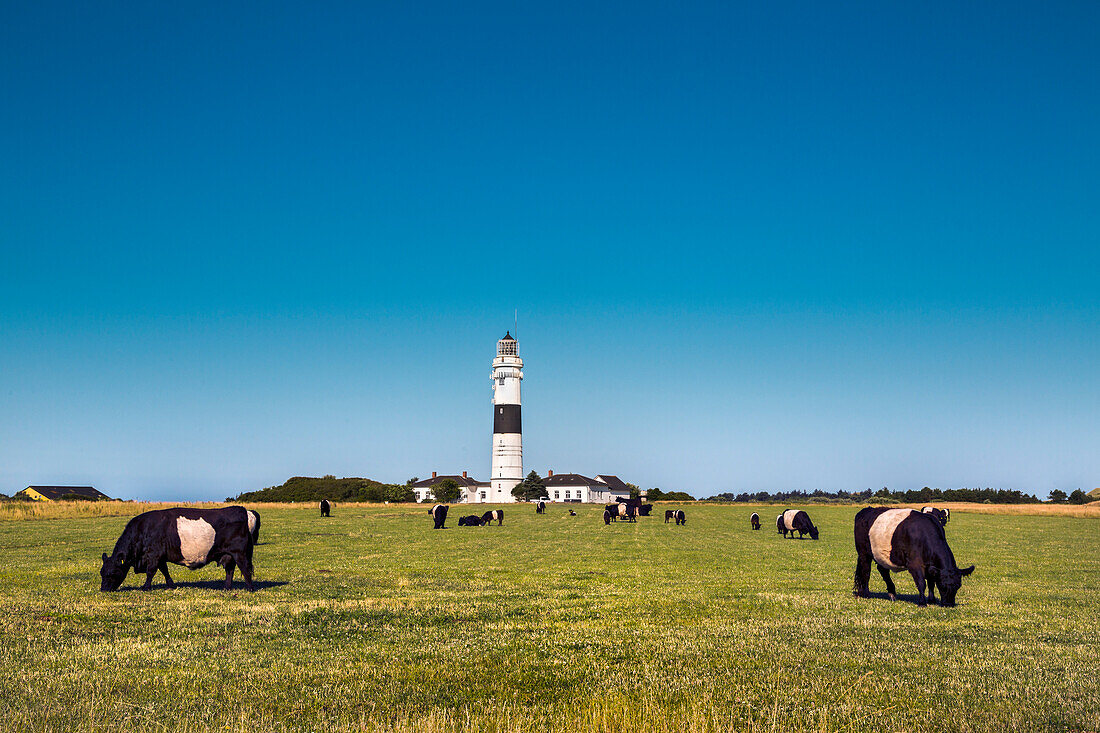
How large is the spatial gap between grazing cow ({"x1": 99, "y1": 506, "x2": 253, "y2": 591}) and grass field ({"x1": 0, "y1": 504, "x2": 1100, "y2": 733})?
1.92 ft

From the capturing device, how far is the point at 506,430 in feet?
437

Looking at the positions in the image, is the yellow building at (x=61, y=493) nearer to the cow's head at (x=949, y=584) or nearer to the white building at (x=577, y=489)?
the white building at (x=577, y=489)

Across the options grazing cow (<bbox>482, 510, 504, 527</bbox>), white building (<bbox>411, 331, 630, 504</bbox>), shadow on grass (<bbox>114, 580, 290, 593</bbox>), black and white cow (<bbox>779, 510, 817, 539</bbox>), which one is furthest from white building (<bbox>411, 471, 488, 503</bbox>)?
shadow on grass (<bbox>114, 580, 290, 593</bbox>)

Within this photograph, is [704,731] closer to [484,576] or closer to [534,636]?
Answer: [534,636]

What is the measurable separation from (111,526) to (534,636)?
41.9 m

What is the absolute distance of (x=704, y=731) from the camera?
7.82m

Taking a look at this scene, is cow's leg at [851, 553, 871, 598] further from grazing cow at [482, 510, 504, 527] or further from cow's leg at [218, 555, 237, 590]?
grazing cow at [482, 510, 504, 527]

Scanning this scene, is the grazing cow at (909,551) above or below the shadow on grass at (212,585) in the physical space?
above

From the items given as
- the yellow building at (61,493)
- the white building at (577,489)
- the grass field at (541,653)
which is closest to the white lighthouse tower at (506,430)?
the white building at (577,489)

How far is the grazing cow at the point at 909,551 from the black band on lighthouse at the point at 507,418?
380ft

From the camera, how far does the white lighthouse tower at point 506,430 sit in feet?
436

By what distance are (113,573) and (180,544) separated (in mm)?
1902

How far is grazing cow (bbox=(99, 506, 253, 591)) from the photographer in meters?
17.5

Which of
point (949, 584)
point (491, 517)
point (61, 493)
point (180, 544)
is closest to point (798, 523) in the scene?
point (491, 517)
